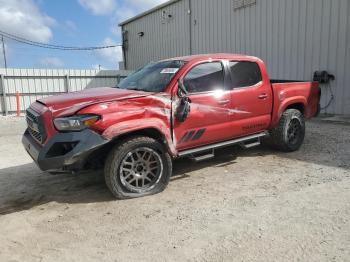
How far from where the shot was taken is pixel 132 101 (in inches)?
168

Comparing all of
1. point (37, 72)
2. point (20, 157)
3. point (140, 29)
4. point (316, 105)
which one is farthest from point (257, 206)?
point (140, 29)

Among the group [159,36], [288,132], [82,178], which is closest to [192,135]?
[82,178]

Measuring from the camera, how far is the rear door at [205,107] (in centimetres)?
477

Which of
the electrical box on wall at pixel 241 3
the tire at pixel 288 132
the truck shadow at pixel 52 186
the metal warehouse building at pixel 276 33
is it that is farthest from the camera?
the electrical box on wall at pixel 241 3

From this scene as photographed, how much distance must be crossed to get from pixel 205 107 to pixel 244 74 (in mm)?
1157

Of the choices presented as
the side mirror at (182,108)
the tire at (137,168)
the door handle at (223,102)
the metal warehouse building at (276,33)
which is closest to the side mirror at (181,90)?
the side mirror at (182,108)

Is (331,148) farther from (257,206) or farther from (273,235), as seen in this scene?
(273,235)

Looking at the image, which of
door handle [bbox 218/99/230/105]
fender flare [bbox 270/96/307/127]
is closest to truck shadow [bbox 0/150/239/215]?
fender flare [bbox 270/96/307/127]

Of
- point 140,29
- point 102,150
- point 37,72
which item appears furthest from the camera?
point 140,29

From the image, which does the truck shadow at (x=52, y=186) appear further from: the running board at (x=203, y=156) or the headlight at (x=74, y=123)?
the headlight at (x=74, y=123)

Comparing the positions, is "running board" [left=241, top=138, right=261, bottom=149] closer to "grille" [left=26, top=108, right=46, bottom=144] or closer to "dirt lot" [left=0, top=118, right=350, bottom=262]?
"dirt lot" [left=0, top=118, right=350, bottom=262]

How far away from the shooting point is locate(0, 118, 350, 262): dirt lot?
3066 mm

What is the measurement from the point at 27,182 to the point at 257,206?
11.4 feet

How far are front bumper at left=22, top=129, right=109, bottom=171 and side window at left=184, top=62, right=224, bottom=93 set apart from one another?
161 cm
